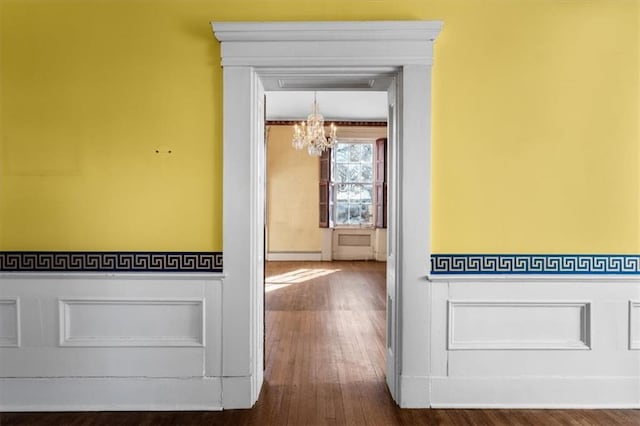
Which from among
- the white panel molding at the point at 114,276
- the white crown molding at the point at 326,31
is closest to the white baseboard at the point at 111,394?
the white panel molding at the point at 114,276

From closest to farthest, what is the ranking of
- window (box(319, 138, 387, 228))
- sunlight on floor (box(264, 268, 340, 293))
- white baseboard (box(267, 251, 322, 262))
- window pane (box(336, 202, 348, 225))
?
sunlight on floor (box(264, 268, 340, 293)) → window (box(319, 138, 387, 228)) → white baseboard (box(267, 251, 322, 262)) → window pane (box(336, 202, 348, 225))

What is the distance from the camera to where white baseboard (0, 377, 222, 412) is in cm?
239

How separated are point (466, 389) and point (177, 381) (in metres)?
1.72

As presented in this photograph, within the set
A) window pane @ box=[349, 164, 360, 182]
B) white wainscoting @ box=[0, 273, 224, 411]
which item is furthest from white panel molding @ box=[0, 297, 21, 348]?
window pane @ box=[349, 164, 360, 182]

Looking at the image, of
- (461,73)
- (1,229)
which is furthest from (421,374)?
(1,229)

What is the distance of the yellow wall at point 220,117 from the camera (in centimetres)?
241

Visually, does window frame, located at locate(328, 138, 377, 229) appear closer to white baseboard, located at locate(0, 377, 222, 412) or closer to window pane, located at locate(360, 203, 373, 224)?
window pane, located at locate(360, 203, 373, 224)

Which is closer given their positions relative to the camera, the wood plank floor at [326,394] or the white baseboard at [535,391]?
the wood plank floor at [326,394]

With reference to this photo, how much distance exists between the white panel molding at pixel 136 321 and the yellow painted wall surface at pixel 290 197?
6436 millimetres

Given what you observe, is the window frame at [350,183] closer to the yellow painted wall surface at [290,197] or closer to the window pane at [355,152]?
the window pane at [355,152]

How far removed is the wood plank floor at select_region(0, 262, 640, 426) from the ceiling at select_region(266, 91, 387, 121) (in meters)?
3.76

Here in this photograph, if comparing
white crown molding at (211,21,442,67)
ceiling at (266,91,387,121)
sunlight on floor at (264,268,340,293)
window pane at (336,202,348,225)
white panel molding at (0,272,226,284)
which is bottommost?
sunlight on floor at (264,268,340,293)

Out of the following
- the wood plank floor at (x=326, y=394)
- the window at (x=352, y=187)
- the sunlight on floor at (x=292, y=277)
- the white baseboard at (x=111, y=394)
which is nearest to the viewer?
the wood plank floor at (x=326, y=394)

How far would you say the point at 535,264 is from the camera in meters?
2.44
